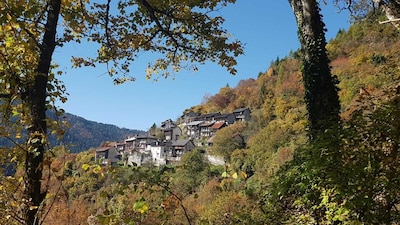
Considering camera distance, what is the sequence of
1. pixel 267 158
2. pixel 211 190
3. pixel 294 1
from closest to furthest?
pixel 294 1 < pixel 211 190 < pixel 267 158

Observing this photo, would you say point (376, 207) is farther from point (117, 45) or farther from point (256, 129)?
point (256, 129)

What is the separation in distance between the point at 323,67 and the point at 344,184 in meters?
3.73

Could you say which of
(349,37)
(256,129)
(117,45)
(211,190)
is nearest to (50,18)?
(117,45)

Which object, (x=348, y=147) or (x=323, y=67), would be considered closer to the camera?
(x=348, y=147)

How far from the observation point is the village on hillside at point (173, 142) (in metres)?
72.3

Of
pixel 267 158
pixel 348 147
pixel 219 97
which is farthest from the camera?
pixel 219 97

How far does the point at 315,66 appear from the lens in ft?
20.5

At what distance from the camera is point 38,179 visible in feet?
9.56

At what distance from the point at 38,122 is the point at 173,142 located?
72.1 m

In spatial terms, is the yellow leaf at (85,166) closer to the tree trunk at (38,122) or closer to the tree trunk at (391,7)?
the tree trunk at (38,122)

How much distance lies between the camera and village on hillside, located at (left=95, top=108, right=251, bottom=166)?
7231 centimetres

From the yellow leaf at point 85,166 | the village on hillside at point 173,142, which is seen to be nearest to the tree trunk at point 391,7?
the yellow leaf at point 85,166

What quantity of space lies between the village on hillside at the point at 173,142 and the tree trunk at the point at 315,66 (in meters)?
62.1

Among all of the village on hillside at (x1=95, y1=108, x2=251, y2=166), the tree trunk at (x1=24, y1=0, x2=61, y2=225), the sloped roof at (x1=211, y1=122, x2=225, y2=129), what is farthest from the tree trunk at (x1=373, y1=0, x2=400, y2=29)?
the sloped roof at (x1=211, y1=122, x2=225, y2=129)
